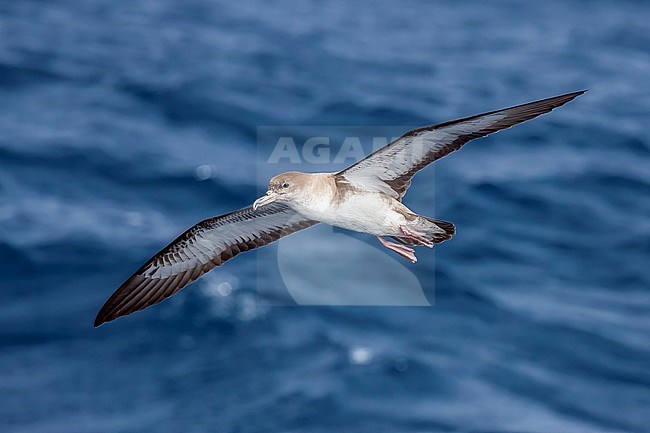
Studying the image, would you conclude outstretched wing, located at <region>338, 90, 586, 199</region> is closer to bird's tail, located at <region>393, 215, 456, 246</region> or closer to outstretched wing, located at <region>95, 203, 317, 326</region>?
bird's tail, located at <region>393, 215, 456, 246</region>

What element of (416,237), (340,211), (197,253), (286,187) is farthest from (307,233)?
(286,187)

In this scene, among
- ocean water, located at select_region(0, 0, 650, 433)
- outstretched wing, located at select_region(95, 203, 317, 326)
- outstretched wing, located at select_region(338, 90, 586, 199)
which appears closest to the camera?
outstretched wing, located at select_region(338, 90, 586, 199)

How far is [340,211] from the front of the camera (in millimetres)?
10258

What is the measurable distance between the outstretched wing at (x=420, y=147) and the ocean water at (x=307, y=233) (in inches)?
169

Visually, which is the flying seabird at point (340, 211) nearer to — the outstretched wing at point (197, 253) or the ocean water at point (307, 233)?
the outstretched wing at point (197, 253)

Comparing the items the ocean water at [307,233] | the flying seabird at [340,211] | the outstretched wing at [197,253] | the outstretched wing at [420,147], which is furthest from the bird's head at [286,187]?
the ocean water at [307,233]

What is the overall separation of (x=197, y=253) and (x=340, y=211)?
6.95 ft

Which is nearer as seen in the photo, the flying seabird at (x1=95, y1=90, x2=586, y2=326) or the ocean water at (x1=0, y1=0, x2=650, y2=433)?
the flying seabird at (x1=95, y1=90, x2=586, y2=326)

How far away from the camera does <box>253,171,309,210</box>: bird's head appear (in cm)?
1001

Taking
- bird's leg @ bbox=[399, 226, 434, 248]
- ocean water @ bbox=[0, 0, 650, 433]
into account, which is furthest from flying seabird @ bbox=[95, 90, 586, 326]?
ocean water @ bbox=[0, 0, 650, 433]

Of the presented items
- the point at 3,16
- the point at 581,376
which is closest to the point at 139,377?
the point at 581,376

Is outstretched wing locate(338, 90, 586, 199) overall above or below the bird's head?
above

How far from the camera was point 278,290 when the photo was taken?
15320 mm

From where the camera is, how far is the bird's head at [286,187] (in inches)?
394
